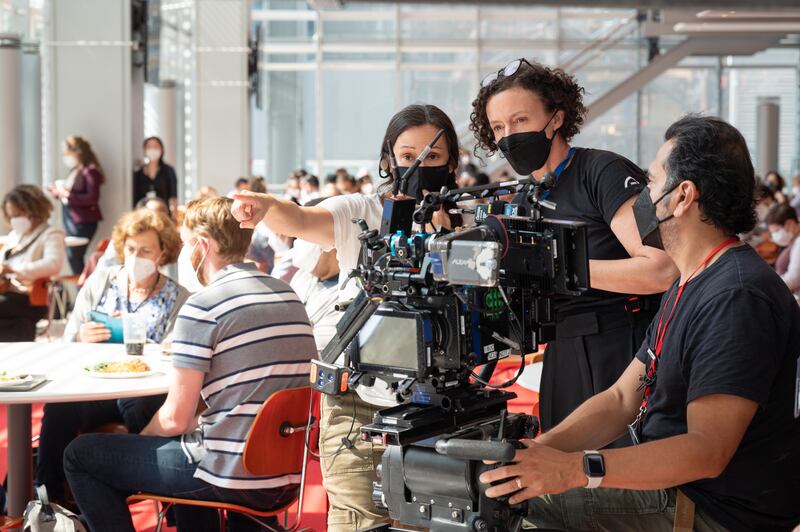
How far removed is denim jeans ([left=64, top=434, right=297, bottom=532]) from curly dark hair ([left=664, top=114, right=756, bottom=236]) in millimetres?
1625

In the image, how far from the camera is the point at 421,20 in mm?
19328

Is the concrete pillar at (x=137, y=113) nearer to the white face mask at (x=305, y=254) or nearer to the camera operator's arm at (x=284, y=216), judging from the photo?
the white face mask at (x=305, y=254)

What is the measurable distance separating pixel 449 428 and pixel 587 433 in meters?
0.54

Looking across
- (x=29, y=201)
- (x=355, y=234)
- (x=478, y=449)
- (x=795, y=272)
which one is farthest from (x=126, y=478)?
(x=795, y=272)

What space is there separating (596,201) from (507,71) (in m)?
0.40

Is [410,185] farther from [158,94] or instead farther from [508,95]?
[158,94]

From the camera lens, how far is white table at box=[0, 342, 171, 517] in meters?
2.93

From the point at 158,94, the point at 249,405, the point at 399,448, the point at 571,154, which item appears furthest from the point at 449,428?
the point at 158,94

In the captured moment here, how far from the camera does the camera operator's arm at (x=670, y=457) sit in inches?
63.4

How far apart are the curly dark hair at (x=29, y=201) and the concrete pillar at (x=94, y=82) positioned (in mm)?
2131

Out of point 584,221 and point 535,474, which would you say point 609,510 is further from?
point 584,221

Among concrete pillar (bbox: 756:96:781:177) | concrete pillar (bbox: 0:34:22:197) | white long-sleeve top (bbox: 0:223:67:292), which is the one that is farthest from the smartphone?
concrete pillar (bbox: 756:96:781:177)

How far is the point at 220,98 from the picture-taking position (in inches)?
502

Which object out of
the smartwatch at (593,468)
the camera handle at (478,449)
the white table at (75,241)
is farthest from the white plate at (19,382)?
the white table at (75,241)
